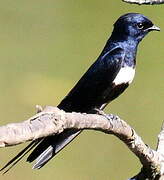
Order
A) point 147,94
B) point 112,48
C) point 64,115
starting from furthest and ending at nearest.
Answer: point 147,94 → point 112,48 → point 64,115

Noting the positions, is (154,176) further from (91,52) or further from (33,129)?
(91,52)

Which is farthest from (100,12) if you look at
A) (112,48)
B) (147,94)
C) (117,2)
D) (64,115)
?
(64,115)

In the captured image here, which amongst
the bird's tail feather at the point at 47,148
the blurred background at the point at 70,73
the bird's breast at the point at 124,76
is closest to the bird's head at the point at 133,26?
the bird's breast at the point at 124,76

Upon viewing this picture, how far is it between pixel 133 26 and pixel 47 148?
0.47 m

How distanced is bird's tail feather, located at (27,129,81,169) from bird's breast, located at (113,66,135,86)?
0.19 meters

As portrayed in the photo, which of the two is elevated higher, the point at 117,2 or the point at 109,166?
the point at 117,2

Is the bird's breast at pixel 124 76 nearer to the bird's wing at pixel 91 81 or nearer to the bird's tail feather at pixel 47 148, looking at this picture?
the bird's wing at pixel 91 81

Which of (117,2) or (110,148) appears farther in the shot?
(117,2)

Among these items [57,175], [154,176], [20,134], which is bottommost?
[57,175]

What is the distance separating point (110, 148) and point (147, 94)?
30 cm

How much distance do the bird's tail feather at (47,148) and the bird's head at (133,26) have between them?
0.36 meters

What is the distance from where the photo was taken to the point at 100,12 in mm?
2941

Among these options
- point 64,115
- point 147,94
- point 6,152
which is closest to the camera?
point 64,115

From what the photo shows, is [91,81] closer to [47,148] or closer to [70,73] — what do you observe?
[47,148]
